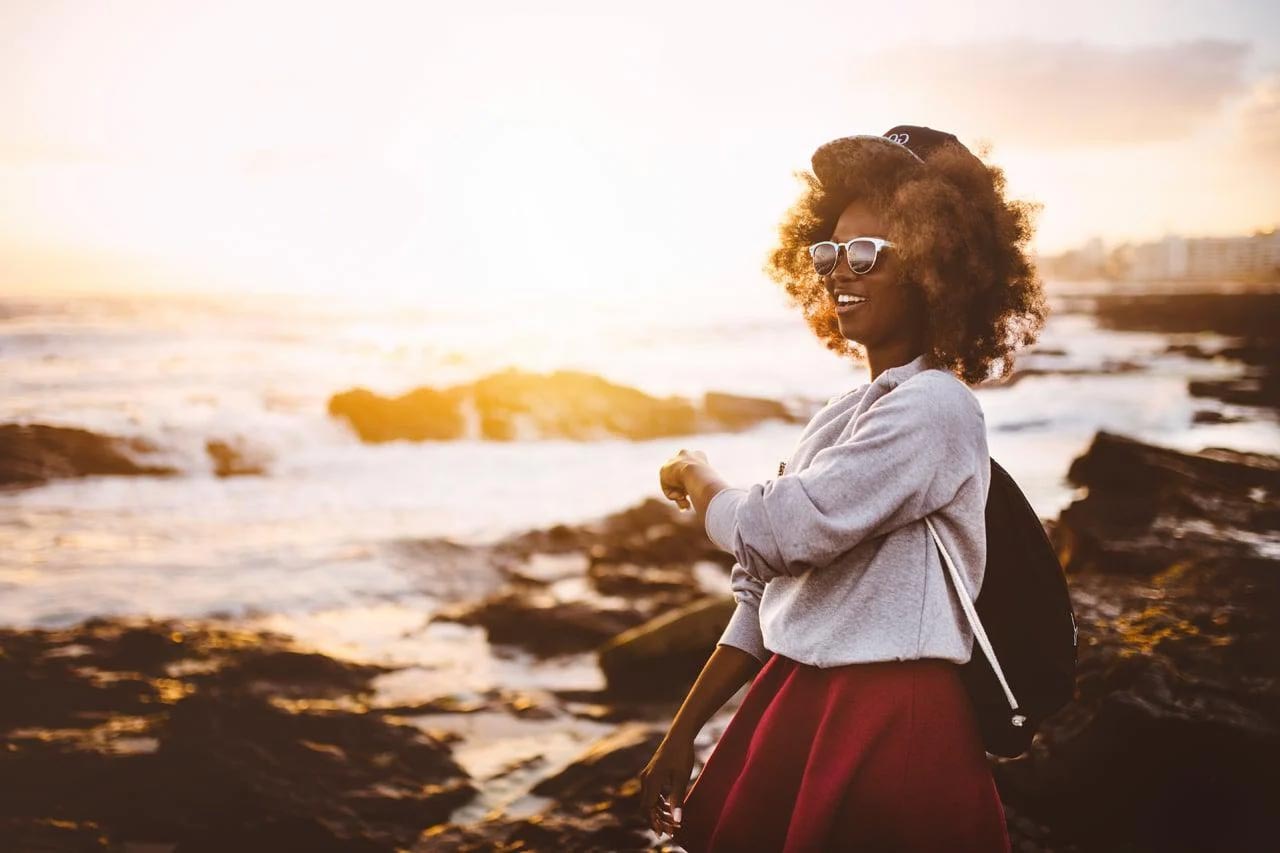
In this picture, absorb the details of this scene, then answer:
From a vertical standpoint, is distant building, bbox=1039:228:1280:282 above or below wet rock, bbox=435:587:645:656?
above

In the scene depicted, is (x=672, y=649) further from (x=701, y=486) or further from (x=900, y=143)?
(x=900, y=143)

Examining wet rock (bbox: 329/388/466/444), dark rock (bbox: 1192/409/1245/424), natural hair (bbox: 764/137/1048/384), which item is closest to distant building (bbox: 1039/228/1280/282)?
dark rock (bbox: 1192/409/1245/424)

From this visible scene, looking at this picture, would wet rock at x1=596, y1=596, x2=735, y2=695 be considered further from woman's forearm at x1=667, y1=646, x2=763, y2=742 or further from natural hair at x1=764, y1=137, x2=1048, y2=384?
natural hair at x1=764, y1=137, x2=1048, y2=384

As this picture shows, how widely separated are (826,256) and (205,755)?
4.54m

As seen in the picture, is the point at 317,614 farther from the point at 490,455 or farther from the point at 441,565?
the point at 490,455

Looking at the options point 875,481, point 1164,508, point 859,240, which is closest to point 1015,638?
point 875,481

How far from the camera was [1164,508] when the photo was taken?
681cm

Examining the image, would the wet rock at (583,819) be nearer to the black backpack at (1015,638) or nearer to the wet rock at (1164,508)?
the black backpack at (1015,638)

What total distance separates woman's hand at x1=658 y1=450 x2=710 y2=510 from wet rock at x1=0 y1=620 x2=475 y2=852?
3.30 m

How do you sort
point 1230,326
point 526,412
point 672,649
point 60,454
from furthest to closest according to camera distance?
point 1230,326 < point 526,412 < point 60,454 < point 672,649

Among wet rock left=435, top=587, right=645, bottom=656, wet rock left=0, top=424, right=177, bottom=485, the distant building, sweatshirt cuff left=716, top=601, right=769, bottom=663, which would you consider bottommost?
wet rock left=435, top=587, right=645, bottom=656

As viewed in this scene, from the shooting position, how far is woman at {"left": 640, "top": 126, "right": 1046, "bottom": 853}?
1588mm

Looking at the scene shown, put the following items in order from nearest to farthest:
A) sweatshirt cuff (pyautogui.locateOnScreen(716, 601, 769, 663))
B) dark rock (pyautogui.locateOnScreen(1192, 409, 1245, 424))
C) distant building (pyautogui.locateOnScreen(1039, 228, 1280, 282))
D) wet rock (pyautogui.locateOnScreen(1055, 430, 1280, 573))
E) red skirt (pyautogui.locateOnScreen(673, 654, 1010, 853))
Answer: red skirt (pyautogui.locateOnScreen(673, 654, 1010, 853))
sweatshirt cuff (pyautogui.locateOnScreen(716, 601, 769, 663))
wet rock (pyautogui.locateOnScreen(1055, 430, 1280, 573))
dark rock (pyautogui.locateOnScreen(1192, 409, 1245, 424))
distant building (pyautogui.locateOnScreen(1039, 228, 1280, 282))

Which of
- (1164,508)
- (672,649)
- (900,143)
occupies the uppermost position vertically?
(900,143)
